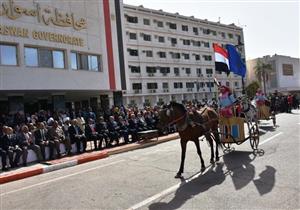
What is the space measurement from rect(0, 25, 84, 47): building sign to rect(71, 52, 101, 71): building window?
91cm

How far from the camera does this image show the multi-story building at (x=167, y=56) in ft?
179

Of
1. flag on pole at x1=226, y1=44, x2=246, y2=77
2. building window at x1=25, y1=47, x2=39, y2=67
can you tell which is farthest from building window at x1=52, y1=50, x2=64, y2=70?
flag on pole at x1=226, y1=44, x2=246, y2=77

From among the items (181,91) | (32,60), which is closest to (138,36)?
(181,91)

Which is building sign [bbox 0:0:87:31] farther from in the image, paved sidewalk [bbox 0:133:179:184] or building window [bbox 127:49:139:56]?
→ building window [bbox 127:49:139:56]

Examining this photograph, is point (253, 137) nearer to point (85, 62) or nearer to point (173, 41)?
point (85, 62)

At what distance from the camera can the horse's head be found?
8.73m

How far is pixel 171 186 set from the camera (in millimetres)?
7746

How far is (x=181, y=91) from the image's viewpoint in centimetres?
6144

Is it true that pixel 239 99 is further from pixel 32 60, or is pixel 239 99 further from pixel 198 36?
pixel 198 36

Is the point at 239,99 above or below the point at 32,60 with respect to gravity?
below

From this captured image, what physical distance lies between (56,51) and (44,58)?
3.91 ft

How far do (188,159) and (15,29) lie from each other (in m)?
15.9

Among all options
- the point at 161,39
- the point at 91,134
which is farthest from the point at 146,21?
the point at 91,134

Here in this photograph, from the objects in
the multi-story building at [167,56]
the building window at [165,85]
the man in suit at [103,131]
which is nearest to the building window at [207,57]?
the multi-story building at [167,56]
